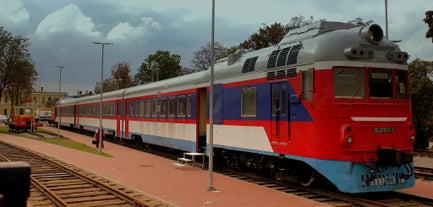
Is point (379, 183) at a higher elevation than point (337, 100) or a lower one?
lower

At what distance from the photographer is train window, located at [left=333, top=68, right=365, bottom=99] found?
31.1 ft

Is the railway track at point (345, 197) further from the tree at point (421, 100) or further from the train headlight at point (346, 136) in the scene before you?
the tree at point (421, 100)

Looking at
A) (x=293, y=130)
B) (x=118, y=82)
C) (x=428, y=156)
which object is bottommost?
(x=428, y=156)

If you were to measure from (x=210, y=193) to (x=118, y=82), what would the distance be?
6935cm

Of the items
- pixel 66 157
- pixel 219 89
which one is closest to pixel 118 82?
pixel 66 157

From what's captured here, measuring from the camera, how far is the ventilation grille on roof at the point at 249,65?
1205 centimetres

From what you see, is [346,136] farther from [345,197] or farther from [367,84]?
[345,197]

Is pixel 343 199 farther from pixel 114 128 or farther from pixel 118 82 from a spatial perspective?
pixel 118 82

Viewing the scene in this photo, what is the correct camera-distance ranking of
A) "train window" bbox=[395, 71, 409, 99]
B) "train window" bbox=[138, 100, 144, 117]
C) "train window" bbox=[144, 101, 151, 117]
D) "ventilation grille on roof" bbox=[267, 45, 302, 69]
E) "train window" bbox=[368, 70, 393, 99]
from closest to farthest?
"train window" bbox=[368, 70, 393, 99] < "train window" bbox=[395, 71, 409, 99] < "ventilation grille on roof" bbox=[267, 45, 302, 69] < "train window" bbox=[144, 101, 151, 117] < "train window" bbox=[138, 100, 144, 117]

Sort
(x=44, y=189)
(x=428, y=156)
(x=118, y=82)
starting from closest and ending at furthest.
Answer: (x=44, y=189) < (x=428, y=156) < (x=118, y=82)

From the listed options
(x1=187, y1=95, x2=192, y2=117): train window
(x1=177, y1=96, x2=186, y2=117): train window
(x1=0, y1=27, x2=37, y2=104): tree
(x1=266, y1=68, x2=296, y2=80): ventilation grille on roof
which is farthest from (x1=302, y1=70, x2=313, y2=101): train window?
(x1=0, y1=27, x2=37, y2=104): tree

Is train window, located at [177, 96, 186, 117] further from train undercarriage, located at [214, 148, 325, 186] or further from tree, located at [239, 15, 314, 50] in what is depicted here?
tree, located at [239, 15, 314, 50]

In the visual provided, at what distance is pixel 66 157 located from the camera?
19.9 metres

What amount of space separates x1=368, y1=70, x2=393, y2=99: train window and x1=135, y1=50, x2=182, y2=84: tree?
219 feet
